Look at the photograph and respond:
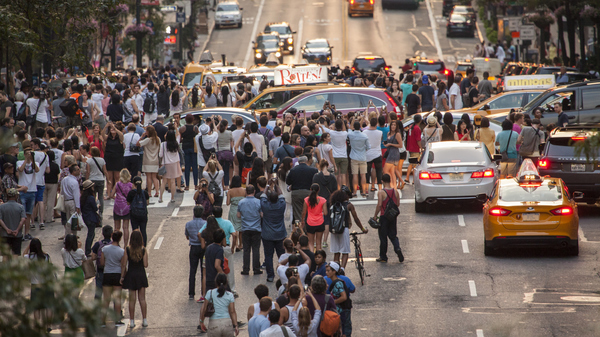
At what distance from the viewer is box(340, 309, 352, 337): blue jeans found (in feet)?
34.2

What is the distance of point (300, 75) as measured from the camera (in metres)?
26.2

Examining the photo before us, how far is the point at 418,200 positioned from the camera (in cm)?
1730

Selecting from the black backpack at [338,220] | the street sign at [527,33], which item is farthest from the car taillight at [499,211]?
the street sign at [527,33]

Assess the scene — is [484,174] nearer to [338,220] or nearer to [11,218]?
[338,220]

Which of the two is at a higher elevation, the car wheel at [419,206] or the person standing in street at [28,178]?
the person standing in street at [28,178]

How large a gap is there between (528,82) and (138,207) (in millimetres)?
15817

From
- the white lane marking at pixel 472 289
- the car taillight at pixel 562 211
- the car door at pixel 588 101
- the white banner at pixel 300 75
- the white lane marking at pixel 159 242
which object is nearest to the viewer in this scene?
the white lane marking at pixel 472 289

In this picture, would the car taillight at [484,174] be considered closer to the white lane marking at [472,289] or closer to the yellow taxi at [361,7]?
the white lane marking at [472,289]

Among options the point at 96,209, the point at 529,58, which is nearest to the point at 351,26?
the point at 529,58

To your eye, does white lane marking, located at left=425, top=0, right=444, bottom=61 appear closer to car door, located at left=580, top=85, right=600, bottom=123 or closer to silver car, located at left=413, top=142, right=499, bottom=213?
car door, located at left=580, top=85, right=600, bottom=123

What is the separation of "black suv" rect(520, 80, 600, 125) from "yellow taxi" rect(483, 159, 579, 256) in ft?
23.3

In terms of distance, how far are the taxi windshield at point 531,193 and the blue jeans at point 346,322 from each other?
4741 mm

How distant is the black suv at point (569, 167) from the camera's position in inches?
642

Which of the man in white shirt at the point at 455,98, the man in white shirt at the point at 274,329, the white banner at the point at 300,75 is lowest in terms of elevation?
the man in white shirt at the point at 274,329
